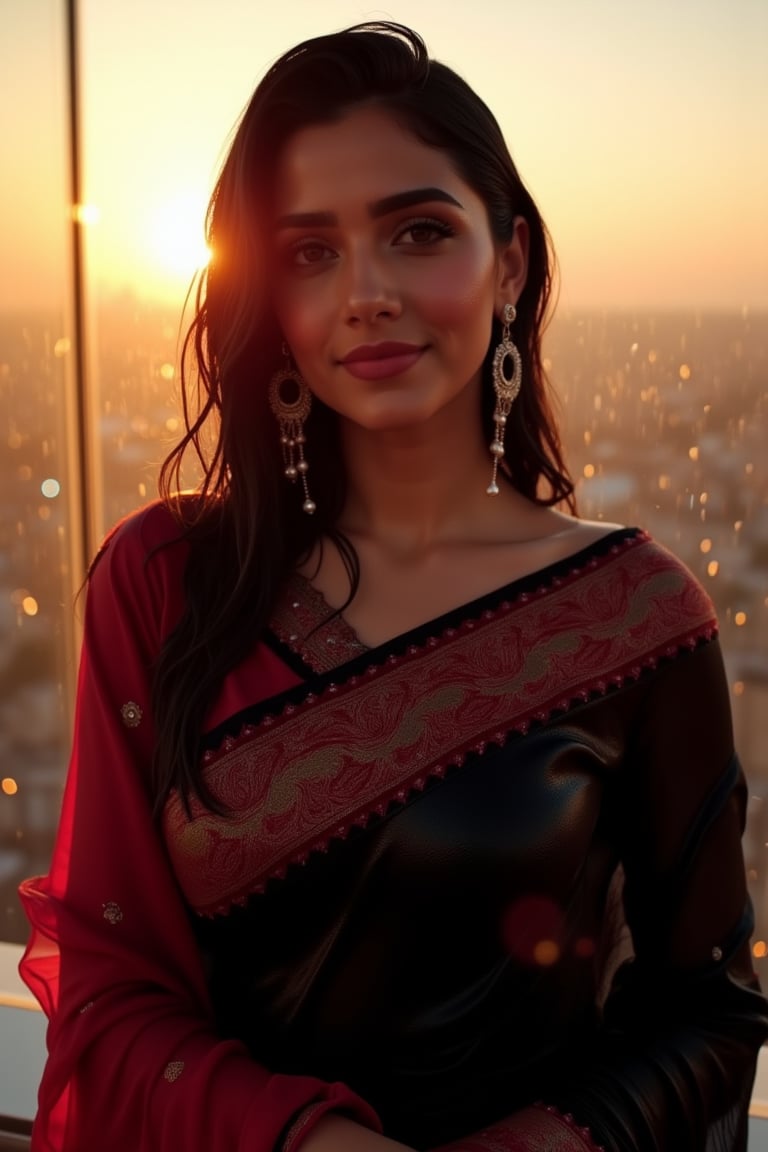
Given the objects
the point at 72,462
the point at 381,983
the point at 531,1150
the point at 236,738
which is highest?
the point at 72,462

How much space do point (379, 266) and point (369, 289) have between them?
27mm

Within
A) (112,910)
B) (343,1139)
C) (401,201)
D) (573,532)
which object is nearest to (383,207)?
(401,201)

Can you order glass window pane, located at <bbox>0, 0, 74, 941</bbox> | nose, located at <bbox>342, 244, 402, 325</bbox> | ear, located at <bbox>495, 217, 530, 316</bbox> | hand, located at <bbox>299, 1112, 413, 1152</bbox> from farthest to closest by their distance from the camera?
glass window pane, located at <bbox>0, 0, 74, 941</bbox> < ear, located at <bbox>495, 217, 530, 316</bbox> < nose, located at <bbox>342, 244, 402, 325</bbox> < hand, located at <bbox>299, 1112, 413, 1152</bbox>

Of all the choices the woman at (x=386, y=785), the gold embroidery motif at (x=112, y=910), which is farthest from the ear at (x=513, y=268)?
the gold embroidery motif at (x=112, y=910)

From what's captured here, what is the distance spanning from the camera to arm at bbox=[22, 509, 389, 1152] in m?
0.99

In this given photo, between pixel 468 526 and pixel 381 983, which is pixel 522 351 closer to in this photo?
pixel 468 526

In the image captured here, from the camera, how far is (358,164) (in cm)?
106

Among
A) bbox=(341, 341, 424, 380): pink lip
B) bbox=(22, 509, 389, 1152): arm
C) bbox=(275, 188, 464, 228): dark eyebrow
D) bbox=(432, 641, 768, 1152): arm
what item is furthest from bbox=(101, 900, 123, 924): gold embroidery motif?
bbox=(275, 188, 464, 228): dark eyebrow

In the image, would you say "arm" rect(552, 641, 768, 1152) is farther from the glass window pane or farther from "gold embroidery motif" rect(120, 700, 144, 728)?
the glass window pane

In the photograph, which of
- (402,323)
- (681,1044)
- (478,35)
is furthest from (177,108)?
(681,1044)

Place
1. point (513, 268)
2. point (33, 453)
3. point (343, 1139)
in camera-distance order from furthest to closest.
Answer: point (33, 453), point (513, 268), point (343, 1139)

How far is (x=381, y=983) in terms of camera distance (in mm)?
1059

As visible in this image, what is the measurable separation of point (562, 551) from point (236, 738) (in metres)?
0.39

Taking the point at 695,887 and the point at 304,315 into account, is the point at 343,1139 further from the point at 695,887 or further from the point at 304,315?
the point at 304,315
